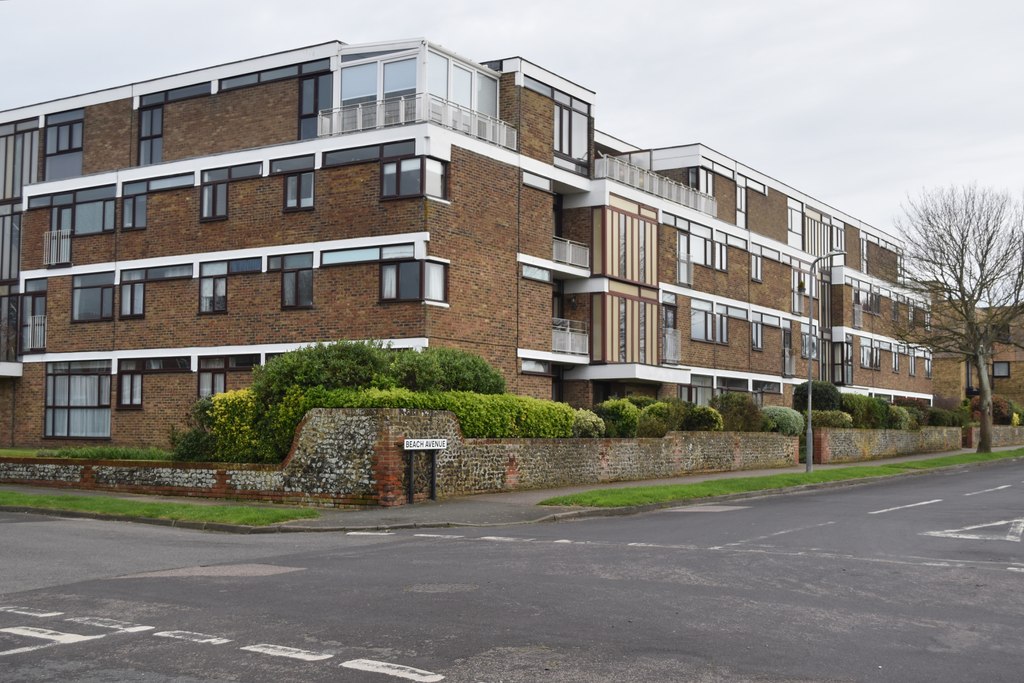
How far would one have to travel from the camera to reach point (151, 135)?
37.3 meters

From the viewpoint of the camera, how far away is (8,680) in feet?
22.7

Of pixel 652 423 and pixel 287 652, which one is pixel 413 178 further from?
pixel 287 652

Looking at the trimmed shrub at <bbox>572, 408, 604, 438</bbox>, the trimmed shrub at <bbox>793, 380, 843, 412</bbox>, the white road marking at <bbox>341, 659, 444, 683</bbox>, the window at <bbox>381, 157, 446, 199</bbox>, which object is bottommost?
the white road marking at <bbox>341, 659, 444, 683</bbox>

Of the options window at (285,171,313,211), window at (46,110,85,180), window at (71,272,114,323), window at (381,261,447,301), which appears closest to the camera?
window at (381,261,447,301)

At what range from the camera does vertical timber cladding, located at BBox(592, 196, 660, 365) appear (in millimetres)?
38438

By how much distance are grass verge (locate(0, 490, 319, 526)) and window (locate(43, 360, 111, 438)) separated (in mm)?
16899

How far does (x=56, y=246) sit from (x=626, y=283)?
20.2 m

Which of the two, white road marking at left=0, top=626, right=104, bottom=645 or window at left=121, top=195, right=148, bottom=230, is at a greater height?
window at left=121, top=195, right=148, bottom=230

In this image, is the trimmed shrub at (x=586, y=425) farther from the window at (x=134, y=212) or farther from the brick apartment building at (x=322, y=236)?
the window at (x=134, y=212)

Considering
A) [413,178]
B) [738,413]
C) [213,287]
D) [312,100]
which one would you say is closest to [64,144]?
[213,287]

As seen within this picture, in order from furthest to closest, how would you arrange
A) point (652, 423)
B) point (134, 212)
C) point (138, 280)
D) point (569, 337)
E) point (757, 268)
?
point (757, 268) → point (569, 337) → point (134, 212) → point (138, 280) → point (652, 423)

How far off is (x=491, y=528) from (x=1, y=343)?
93.7ft

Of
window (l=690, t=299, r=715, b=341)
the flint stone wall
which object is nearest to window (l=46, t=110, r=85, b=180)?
the flint stone wall

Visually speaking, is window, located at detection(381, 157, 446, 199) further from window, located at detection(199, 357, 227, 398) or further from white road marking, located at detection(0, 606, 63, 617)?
white road marking, located at detection(0, 606, 63, 617)
